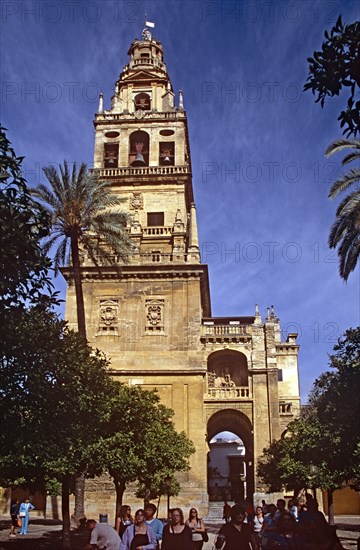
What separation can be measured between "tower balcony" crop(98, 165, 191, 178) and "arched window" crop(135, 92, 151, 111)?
22.2ft

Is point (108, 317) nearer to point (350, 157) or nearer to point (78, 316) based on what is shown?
point (78, 316)

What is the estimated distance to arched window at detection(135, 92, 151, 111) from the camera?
4363 centimetres

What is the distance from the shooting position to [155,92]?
43.5 m

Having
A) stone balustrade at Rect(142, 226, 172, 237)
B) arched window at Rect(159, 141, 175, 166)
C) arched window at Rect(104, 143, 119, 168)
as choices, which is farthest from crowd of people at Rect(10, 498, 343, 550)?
arched window at Rect(104, 143, 119, 168)

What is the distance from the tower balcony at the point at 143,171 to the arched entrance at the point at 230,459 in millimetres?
15514

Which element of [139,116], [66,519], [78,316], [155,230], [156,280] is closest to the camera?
[66,519]

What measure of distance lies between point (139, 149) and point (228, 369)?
52.2ft

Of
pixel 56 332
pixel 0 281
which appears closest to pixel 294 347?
pixel 56 332

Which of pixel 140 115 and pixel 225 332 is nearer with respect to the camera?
pixel 225 332

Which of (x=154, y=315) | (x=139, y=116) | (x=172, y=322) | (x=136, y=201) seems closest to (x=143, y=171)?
(x=136, y=201)

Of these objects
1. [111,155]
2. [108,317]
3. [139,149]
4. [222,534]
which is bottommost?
[222,534]

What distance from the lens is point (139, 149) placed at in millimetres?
40750

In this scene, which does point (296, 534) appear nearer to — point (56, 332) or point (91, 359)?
point (56, 332)

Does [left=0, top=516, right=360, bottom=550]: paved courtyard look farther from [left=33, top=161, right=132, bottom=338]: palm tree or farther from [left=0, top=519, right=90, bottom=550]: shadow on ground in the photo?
[left=33, top=161, right=132, bottom=338]: palm tree
